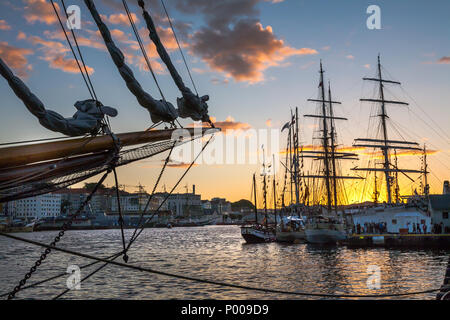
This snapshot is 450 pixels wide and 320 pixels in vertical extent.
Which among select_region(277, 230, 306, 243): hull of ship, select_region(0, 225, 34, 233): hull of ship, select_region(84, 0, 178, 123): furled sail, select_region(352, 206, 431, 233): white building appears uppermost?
select_region(84, 0, 178, 123): furled sail

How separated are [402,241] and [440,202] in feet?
21.9

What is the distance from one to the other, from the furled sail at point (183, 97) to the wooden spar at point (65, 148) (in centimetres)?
151

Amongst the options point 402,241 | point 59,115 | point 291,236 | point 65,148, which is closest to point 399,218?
point 402,241

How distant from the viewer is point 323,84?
267 feet

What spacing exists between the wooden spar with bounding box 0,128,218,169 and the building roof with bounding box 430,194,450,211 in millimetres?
44876

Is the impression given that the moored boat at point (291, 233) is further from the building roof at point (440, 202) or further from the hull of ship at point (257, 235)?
the building roof at point (440, 202)

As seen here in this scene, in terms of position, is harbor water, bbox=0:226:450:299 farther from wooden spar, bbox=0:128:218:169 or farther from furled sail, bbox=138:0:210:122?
wooden spar, bbox=0:128:218:169

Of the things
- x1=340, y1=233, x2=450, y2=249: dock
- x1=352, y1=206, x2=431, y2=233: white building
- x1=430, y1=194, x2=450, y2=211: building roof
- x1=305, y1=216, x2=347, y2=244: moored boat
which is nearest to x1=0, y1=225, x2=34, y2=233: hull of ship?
x1=305, y1=216, x2=347, y2=244: moored boat

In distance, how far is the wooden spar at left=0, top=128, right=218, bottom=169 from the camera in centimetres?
717

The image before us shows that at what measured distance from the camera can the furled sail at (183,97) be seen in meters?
11.0
